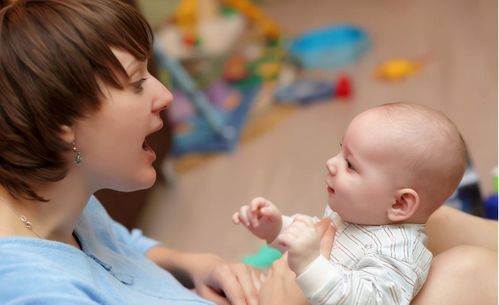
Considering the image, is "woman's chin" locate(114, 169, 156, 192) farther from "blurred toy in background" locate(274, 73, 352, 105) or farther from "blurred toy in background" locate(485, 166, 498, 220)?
"blurred toy in background" locate(274, 73, 352, 105)

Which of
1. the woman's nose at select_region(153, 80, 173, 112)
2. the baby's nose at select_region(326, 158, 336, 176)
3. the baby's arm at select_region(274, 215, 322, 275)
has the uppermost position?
the woman's nose at select_region(153, 80, 173, 112)

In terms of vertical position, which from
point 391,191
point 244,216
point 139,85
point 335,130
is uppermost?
point 139,85

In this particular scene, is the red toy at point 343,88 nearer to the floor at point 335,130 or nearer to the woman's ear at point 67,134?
the floor at point 335,130

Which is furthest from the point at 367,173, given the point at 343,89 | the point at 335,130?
the point at 343,89

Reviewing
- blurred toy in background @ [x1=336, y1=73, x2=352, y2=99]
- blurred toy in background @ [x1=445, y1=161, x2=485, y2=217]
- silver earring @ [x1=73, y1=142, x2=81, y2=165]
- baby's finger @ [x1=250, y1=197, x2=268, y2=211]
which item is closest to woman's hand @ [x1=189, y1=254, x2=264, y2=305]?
baby's finger @ [x1=250, y1=197, x2=268, y2=211]

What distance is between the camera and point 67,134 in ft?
3.17

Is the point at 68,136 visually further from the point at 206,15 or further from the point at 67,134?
the point at 206,15

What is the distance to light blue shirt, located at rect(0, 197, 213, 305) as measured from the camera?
87 cm

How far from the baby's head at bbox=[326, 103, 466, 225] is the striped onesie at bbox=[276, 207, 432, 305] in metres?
0.02

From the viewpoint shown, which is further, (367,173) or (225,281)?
(225,281)

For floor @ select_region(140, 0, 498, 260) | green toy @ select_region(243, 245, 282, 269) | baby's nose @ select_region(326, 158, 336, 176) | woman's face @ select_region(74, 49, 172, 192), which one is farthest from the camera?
floor @ select_region(140, 0, 498, 260)

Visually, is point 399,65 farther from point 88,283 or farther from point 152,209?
point 88,283

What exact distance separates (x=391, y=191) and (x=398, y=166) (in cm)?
4

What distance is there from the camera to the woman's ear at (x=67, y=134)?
96cm
